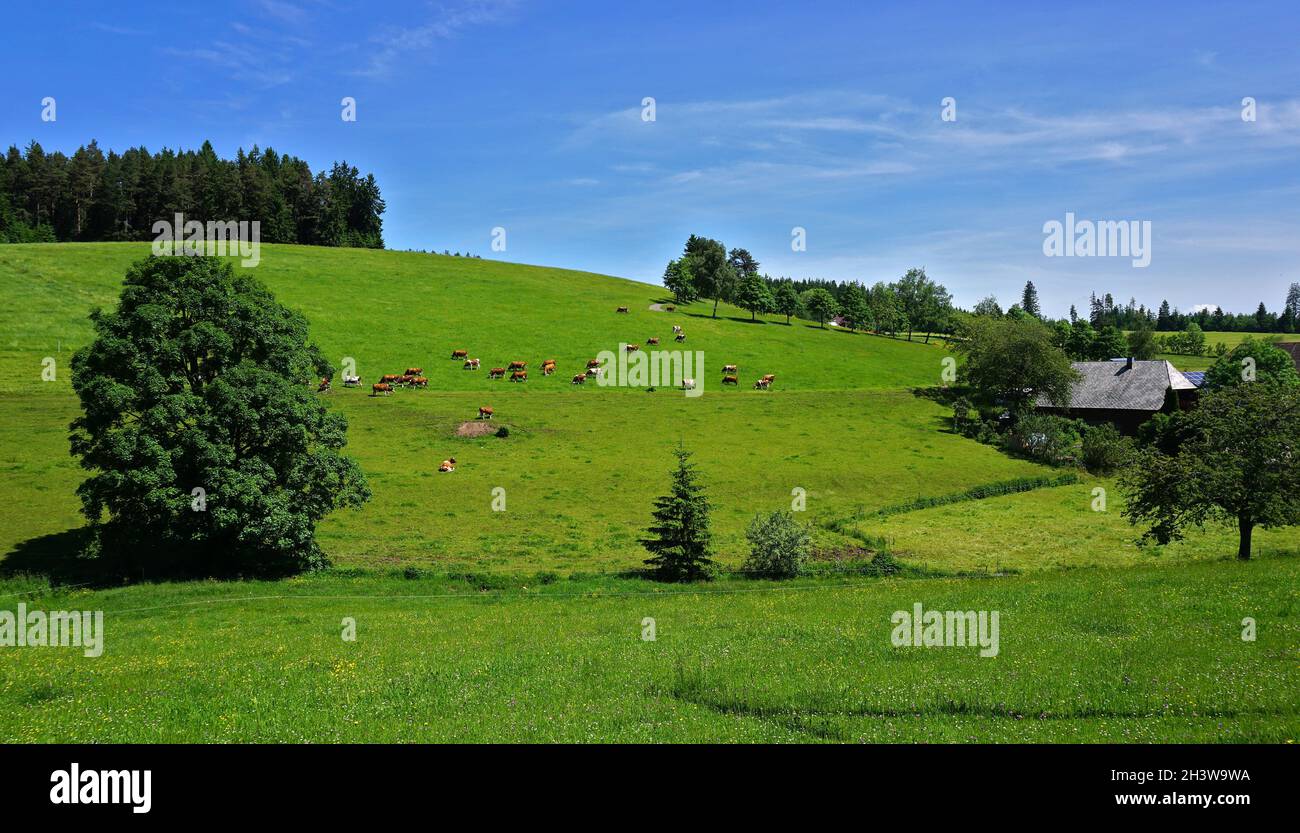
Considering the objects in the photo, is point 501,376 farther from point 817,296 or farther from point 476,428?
point 817,296

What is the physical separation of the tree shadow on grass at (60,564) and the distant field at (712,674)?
8.43 metres

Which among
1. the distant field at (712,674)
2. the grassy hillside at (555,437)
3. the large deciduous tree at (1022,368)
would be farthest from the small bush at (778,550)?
the large deciduous tree at (1022,368)

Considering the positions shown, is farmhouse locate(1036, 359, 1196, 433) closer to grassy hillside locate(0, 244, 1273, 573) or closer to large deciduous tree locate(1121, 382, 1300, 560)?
grassy hillside locate(0, 244, 1273, 573)

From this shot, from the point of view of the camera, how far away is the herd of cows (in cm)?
6981

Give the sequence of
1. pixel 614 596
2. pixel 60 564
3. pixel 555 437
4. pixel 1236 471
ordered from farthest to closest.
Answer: pixel 555 437, pixel 60 564, pixel 1236 471, pixel 614 596

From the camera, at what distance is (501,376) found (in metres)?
78.4

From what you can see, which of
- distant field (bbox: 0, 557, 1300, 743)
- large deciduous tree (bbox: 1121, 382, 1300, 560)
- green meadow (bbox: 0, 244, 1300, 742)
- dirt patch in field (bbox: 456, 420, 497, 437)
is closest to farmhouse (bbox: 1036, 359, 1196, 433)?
green meadow (bbox: 0, 244, 1300, 742)

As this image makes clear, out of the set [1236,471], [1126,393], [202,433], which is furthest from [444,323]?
[1236,471]

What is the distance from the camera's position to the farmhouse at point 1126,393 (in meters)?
79.0

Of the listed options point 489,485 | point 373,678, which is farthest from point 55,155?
point 373,678

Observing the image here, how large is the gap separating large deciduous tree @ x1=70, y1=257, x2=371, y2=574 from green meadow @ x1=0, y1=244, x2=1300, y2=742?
2933 mm

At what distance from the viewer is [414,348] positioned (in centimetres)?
8294

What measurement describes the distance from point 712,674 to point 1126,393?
282ft

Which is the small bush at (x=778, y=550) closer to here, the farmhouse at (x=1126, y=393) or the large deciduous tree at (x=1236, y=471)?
the large deciduous tree at (x=1236, y=471)
